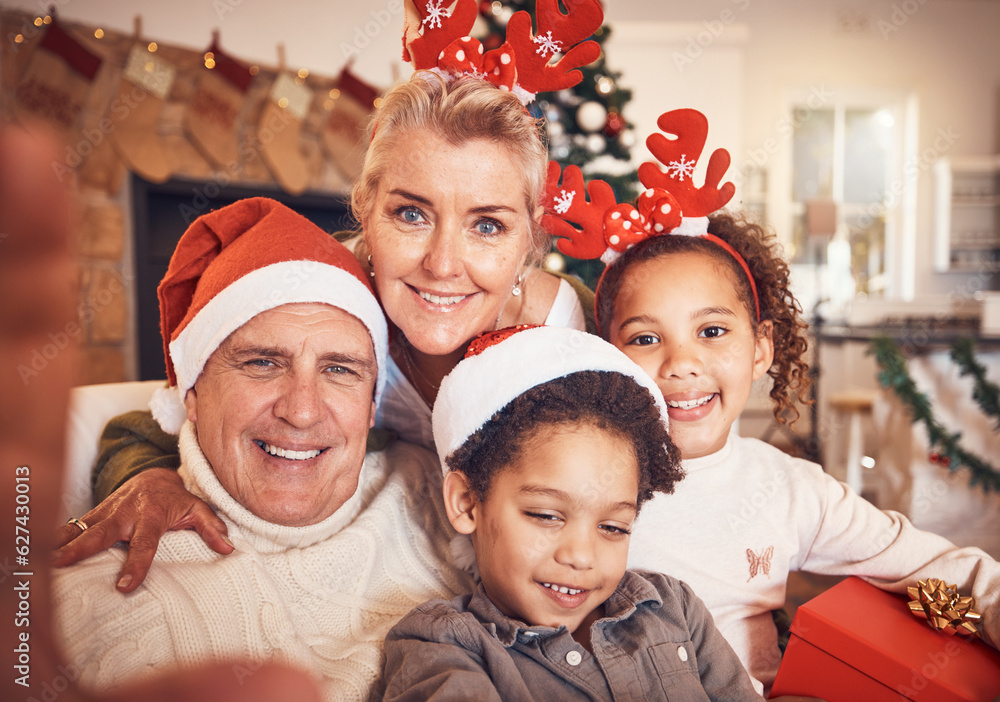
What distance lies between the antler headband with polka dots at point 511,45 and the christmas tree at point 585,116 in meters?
1.46

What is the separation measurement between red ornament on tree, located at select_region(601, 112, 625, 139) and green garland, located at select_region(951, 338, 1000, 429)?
2.14 m

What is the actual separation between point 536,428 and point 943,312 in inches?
287

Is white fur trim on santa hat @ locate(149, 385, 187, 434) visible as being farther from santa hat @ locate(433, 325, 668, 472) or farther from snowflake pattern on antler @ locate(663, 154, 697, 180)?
snowflake pattern on antler @ locate(663, 154, 697, 180)

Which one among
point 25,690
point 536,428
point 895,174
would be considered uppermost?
point 895,174

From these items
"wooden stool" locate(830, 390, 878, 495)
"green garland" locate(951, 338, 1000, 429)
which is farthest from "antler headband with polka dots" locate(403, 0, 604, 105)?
"wooden stool" locate(830, 390, 878, 495)

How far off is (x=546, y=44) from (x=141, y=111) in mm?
3383

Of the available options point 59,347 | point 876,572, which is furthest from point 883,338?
point 59,347

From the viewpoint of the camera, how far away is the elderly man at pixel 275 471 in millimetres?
1117

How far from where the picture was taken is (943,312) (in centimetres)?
684

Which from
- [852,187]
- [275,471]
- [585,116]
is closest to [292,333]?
[275,471]

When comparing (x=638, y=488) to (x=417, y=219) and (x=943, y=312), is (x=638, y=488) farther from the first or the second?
(x=943, y=312)

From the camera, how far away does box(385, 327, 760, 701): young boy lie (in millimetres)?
1062

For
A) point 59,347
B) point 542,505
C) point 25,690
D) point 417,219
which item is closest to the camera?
point 59,347

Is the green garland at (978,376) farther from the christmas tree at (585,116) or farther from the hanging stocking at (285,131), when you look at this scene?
the hanging stocking at (285,131)
